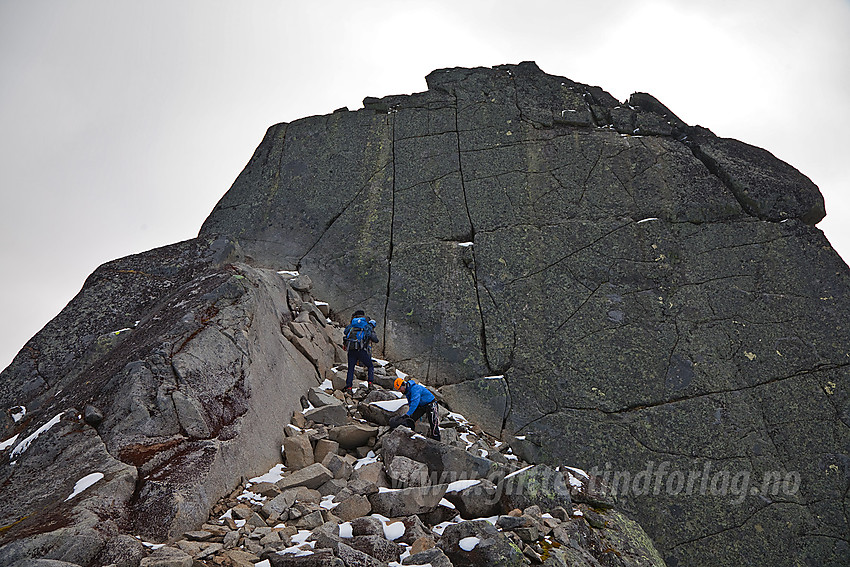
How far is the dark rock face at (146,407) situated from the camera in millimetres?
6762

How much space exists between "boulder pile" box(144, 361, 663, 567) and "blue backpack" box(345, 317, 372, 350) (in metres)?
1.23

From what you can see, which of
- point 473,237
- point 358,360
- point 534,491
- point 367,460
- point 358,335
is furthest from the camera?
point 473,237

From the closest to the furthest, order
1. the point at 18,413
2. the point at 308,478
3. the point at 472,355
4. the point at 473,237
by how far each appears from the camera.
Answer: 1. the point at 308,478
2. the point at 18,413
3. the point at 472,355
4. the point at 473,237

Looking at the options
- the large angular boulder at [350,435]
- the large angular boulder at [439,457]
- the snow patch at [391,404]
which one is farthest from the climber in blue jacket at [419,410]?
the large angular boulder at [439,457]

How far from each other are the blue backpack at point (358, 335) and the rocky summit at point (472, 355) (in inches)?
31.8

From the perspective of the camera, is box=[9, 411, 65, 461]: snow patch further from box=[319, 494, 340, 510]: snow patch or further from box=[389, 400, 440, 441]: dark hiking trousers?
box=[389, 400, 440, 441]: dark hiking trousers

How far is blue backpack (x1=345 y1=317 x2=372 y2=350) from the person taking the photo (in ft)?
38.6

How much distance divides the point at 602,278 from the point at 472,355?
3.50 meters

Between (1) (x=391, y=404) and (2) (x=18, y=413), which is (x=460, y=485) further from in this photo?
(2) (x=18, y=413)

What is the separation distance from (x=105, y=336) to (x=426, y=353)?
658 cm

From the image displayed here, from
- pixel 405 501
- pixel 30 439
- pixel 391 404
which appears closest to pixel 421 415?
pixel 391 404

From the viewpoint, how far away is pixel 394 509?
25.1 feet

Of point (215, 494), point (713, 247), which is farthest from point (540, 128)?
point (215, 494)

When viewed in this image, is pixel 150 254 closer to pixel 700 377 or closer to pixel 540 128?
pixel 540 128
